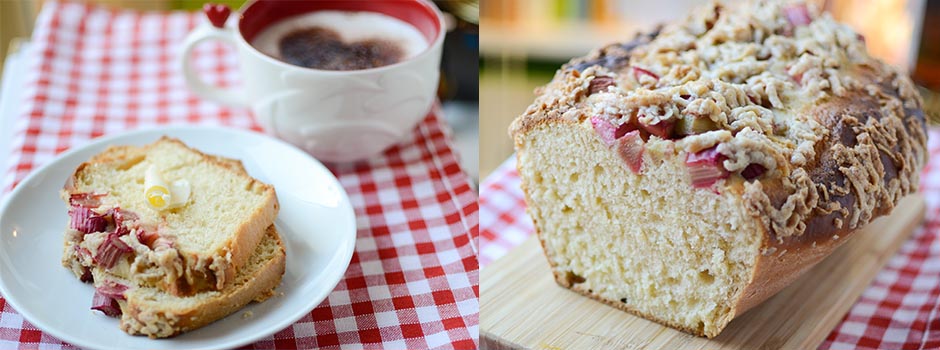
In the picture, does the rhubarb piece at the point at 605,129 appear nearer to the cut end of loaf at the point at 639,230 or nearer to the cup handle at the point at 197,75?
the cut end of loaf at the point at 639,230

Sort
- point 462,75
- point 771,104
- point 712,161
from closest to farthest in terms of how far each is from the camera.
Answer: point 712,161 < point 771,104 < point 462,75

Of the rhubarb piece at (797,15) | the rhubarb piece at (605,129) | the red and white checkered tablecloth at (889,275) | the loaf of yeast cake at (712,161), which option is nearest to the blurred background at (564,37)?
the red and white checkered tablecloth at (889,275)

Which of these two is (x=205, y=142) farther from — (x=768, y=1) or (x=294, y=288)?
(x=768, y=1)

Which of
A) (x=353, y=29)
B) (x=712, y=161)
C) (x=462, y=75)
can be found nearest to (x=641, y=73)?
(x=712, y=161)

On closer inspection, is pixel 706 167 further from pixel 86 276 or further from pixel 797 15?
pixel 86 276

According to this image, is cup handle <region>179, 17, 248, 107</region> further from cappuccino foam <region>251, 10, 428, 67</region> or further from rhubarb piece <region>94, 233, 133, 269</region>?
rhubarb piece <region>94, 233, 133, 269</region>

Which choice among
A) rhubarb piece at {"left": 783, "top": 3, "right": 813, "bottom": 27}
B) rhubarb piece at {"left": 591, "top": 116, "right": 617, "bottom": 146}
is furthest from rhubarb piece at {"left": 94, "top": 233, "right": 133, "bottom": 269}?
rhubarb piece at {"left": 783, "top": 3, "right": 813, "bottom": 27}

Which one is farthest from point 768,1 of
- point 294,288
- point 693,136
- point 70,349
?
point 70,349
